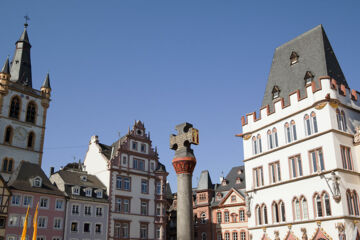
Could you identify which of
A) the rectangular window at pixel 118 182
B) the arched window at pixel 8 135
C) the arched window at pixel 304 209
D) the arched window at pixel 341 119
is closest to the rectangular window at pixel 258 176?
the arched window at pixel 304 209

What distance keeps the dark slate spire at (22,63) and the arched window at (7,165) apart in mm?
13774

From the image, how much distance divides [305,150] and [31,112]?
45.9 meters

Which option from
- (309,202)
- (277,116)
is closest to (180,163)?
(309,202)

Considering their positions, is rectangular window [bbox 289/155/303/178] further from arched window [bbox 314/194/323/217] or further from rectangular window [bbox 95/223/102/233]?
rectangular window [bbox 95/223/102/233]

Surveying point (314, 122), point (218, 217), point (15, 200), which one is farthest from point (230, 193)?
point (314, 122)

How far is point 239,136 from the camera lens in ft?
149

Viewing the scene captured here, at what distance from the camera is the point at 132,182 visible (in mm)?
62062

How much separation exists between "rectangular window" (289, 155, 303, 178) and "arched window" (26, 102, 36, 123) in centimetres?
4383

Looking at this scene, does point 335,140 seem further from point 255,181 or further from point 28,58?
point 28,58

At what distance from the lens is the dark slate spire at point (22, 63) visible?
2707 inches

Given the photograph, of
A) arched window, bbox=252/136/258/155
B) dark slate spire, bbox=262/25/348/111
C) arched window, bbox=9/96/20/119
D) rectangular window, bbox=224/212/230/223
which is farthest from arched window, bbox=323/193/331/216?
arched window, bbox=9/96/20/119

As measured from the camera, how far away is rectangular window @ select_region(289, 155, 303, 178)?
37.4 metres

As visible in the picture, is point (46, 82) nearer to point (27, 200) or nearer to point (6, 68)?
point (6, 68)

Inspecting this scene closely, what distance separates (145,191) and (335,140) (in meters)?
35.2
